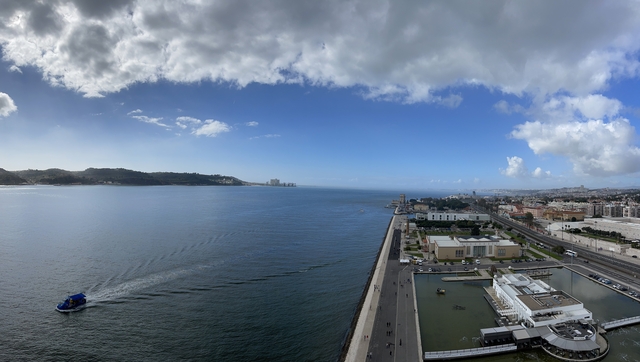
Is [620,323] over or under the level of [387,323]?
over

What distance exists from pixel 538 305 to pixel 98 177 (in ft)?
493

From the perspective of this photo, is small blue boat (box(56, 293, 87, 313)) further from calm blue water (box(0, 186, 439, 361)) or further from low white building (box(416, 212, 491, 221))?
low white building (box(416, 212, 491, 221))

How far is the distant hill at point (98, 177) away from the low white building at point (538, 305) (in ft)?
454

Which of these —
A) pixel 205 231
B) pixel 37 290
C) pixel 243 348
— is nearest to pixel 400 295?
pixel 243 348

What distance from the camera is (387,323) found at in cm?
1291

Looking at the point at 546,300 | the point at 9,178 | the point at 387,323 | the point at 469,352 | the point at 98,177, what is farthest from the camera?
the point at 98,177

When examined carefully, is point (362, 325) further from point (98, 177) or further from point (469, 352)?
point (98, 177)

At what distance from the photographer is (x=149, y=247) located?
24.6 meters

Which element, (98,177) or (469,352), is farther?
(98,177)

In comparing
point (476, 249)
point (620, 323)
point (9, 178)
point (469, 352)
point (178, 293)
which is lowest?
point (469, 352)

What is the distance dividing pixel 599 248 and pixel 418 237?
15876mm

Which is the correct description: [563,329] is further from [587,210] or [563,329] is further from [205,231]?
[587,210]

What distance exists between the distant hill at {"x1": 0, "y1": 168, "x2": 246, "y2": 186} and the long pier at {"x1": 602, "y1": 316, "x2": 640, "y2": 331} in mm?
141940

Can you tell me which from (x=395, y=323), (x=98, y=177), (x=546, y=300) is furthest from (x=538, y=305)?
(x=98, y=177)
